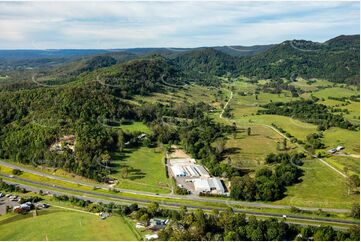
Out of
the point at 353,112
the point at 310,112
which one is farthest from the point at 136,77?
the point at 353,112

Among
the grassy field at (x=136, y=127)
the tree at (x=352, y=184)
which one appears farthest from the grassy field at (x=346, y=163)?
the grassy field at (x=136, y=127)

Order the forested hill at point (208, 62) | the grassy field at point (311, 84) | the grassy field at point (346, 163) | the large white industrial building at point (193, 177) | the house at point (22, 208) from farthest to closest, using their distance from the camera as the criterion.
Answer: the forested hill at point (208, 62) < the grassy field at point (311, 84) < the grassy field at point (346, 163) < the large white industrial building at point (193, 177) < the house at point (22, 208)

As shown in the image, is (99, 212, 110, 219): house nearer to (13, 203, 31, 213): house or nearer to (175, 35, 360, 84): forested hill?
(13, 203, 31, 213): house

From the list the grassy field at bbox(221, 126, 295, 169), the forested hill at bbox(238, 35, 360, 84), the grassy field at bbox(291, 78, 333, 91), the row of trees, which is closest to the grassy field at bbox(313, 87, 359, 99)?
the forested hill at bbox(238, 35, 360, 84)

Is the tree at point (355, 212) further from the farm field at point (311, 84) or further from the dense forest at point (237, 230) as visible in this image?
the farm field at point (311, 84)

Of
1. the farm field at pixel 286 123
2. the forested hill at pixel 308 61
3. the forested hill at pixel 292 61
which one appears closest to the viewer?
the farm field at pixel 286 123

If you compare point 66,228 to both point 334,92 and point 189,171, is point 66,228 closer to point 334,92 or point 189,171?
point 189,171

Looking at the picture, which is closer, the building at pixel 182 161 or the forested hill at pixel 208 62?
the building at pixel 182 161
